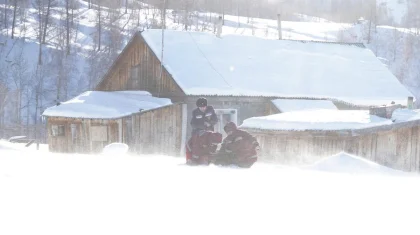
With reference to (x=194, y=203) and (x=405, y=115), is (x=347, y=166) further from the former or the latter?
(x=405, y=115)

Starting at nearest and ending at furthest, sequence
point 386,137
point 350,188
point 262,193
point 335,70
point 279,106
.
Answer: point 262,193 → point 350,188 → point 386,137 → point 279,106 → point 335,70

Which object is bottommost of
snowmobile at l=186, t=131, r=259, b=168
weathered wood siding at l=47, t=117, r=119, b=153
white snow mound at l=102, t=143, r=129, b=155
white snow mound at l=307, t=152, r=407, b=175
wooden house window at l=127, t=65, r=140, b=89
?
weathered wood siding at l=47, t=117, r=119, b=153

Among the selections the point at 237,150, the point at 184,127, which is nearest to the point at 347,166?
the point at 237,150

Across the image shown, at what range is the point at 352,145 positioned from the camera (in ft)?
51.7

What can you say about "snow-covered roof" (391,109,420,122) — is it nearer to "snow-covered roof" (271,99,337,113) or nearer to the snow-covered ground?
"snow-covered roof" (271,99,337,113)

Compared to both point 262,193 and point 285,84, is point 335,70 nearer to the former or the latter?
point 285,84

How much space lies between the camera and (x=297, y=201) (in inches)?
220

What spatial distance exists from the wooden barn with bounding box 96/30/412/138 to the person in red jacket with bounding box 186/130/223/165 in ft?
39.7

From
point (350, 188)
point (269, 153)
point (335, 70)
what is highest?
point (335, 70)

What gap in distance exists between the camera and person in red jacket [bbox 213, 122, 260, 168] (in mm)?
9836

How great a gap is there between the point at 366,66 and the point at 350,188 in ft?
77.3

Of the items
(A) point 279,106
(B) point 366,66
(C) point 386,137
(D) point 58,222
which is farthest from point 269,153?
(B) point 366,66

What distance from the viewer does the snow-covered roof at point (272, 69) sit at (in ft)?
78.1

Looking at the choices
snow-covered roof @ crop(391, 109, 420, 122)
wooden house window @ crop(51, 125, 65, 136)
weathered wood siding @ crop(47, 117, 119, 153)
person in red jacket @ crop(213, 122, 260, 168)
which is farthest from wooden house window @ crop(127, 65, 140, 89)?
person in red jacket @ crop(213, 122, 260, 168)
